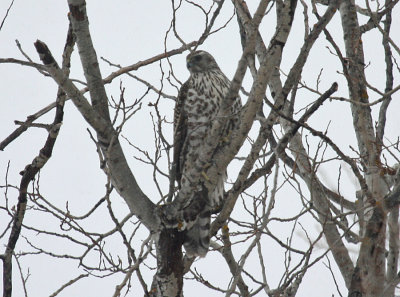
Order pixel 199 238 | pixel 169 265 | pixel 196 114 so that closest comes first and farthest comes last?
pixel 169 265 → pixel 199 238 → pixel 196 114

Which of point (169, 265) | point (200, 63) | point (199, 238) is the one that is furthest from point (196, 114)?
point (169, 265)

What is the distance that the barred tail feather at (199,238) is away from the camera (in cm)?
439

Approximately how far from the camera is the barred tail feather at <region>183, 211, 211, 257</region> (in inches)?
173

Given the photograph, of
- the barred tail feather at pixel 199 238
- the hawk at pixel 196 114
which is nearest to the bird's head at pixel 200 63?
the hawk at pixel 196 114

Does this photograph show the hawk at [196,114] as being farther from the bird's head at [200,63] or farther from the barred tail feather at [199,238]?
the barred tail feather at [199,238]

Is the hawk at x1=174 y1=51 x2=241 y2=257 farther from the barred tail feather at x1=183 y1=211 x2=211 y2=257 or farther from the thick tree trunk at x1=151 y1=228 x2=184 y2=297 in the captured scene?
the thick tree trunk at x1=151 y1=228 x2=184 y2=297

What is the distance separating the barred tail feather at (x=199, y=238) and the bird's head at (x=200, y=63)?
1.80m

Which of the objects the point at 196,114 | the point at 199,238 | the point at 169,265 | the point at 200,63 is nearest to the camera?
the point at 169,265

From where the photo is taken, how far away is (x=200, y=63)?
6.20m

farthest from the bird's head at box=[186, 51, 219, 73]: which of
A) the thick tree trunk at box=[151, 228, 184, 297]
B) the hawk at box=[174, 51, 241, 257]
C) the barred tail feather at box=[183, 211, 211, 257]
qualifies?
the thick tree trunk at box=[151, 228, 184, 297]

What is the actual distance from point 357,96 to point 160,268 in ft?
7.09

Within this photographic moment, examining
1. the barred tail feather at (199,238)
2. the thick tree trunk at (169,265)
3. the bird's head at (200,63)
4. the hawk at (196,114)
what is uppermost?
the bird's head at (200,63)

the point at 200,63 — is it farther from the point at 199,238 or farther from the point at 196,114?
the point at 199,238

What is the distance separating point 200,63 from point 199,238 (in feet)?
7.23
